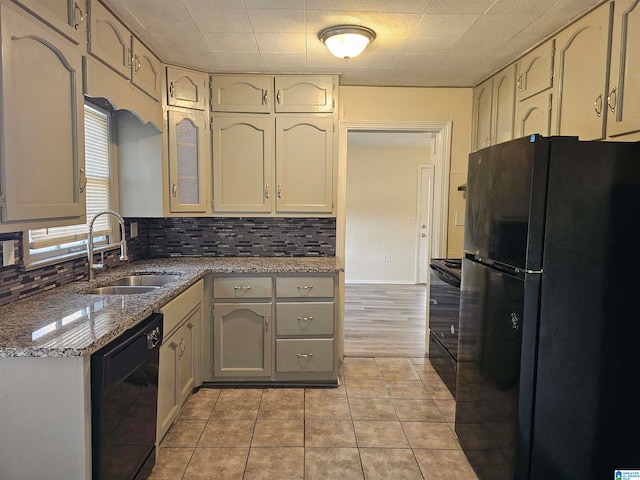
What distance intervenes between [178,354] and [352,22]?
6.71 ft

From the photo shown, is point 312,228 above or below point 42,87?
below

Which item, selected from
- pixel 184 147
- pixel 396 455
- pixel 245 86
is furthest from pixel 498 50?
pixel 396 455

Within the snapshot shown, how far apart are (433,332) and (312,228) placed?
4.21 ft

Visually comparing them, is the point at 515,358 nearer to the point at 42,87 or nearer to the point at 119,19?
the point at 42,87

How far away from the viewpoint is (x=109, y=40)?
214 centimetres

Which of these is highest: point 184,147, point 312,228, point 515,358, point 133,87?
point 133,87

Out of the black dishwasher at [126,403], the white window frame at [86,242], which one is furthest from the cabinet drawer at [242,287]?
the black dishwasher at [126,403]

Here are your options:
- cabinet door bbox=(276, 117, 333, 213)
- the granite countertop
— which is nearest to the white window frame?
the granite countertop

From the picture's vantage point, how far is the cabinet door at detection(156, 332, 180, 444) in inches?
83.7

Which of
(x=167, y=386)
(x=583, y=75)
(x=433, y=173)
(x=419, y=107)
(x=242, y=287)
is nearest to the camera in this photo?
(x=583, y=75)

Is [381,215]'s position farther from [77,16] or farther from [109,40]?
[77,16]

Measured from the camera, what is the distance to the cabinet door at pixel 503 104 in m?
2.80

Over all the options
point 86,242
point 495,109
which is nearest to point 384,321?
point 495,109

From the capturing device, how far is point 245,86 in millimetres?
3164
